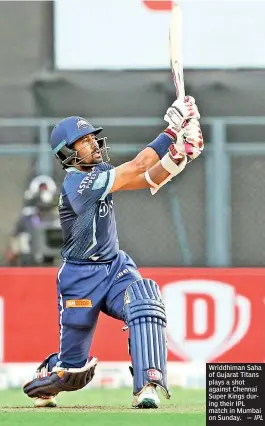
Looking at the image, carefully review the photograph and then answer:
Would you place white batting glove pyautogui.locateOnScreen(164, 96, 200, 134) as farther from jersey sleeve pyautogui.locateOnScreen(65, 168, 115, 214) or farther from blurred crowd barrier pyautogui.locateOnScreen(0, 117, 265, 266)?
blurred crowd barrier pyautogui.locateOnScreen(0, 117, 265, 266)

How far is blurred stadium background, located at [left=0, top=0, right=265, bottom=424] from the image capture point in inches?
420

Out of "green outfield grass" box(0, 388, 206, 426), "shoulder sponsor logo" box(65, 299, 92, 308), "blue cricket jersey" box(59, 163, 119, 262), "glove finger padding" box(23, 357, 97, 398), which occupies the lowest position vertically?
"green outfield grass" box(0, 388, 206, 426)

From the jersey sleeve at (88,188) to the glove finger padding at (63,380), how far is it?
85 cm

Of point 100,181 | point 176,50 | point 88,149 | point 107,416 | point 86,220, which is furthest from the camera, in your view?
point 176,50

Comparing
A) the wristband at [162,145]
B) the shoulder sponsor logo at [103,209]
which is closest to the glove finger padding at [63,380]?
the shoulder sponsor logo at [103,209]

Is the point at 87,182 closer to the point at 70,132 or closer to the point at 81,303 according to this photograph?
the point at 70,132

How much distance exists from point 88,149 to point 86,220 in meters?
0.39

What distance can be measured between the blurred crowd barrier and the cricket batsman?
2.96 metres

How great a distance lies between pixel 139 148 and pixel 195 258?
3.00ft

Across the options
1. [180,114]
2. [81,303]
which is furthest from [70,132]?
[81,303]

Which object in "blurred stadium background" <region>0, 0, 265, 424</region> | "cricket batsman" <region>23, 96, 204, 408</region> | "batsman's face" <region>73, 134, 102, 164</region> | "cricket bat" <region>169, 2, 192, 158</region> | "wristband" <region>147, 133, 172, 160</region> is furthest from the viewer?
"blurred stadium background" <region>0, 0, 265, 424</region>

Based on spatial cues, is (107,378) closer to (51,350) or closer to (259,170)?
(51,350)

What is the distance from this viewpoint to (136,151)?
1133 cm

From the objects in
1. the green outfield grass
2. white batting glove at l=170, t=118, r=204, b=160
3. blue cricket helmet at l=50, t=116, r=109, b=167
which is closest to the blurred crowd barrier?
the green outfield grass
